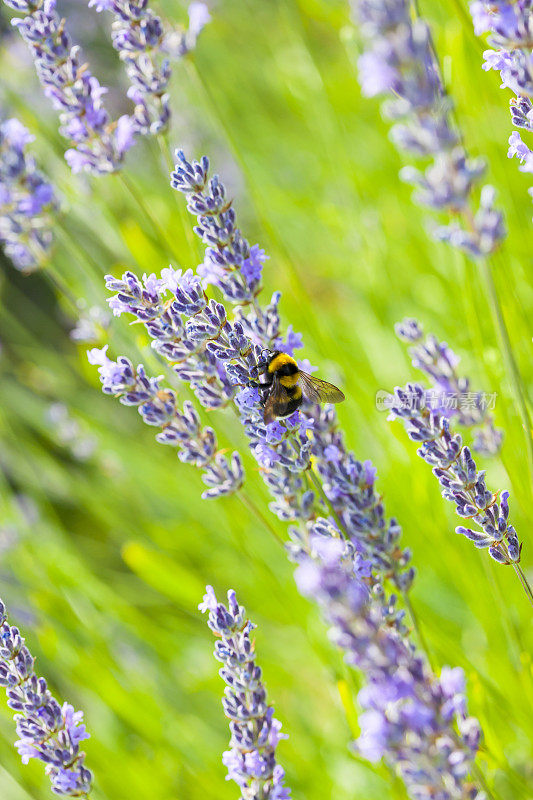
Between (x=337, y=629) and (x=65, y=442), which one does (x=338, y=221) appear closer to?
(x=65, y=442)

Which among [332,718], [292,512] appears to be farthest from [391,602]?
[332,718]

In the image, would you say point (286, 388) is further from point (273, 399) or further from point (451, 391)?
point (451, 391)

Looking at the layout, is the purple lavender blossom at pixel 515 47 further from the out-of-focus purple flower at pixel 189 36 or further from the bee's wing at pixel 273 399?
the out-of-focus purple flower at pixel 189 36

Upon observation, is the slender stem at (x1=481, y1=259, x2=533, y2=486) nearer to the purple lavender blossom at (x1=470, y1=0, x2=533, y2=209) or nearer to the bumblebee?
the purple lavender blossom at (x1=470, y1=0, x2=533, y2=209)

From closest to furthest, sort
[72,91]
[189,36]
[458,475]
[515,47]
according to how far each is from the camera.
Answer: [515,47]
[458,475]
[72,91]
[189,36]

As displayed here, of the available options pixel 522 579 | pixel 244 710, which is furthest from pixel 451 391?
pixel 244 710

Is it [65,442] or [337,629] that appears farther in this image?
[65,442]
